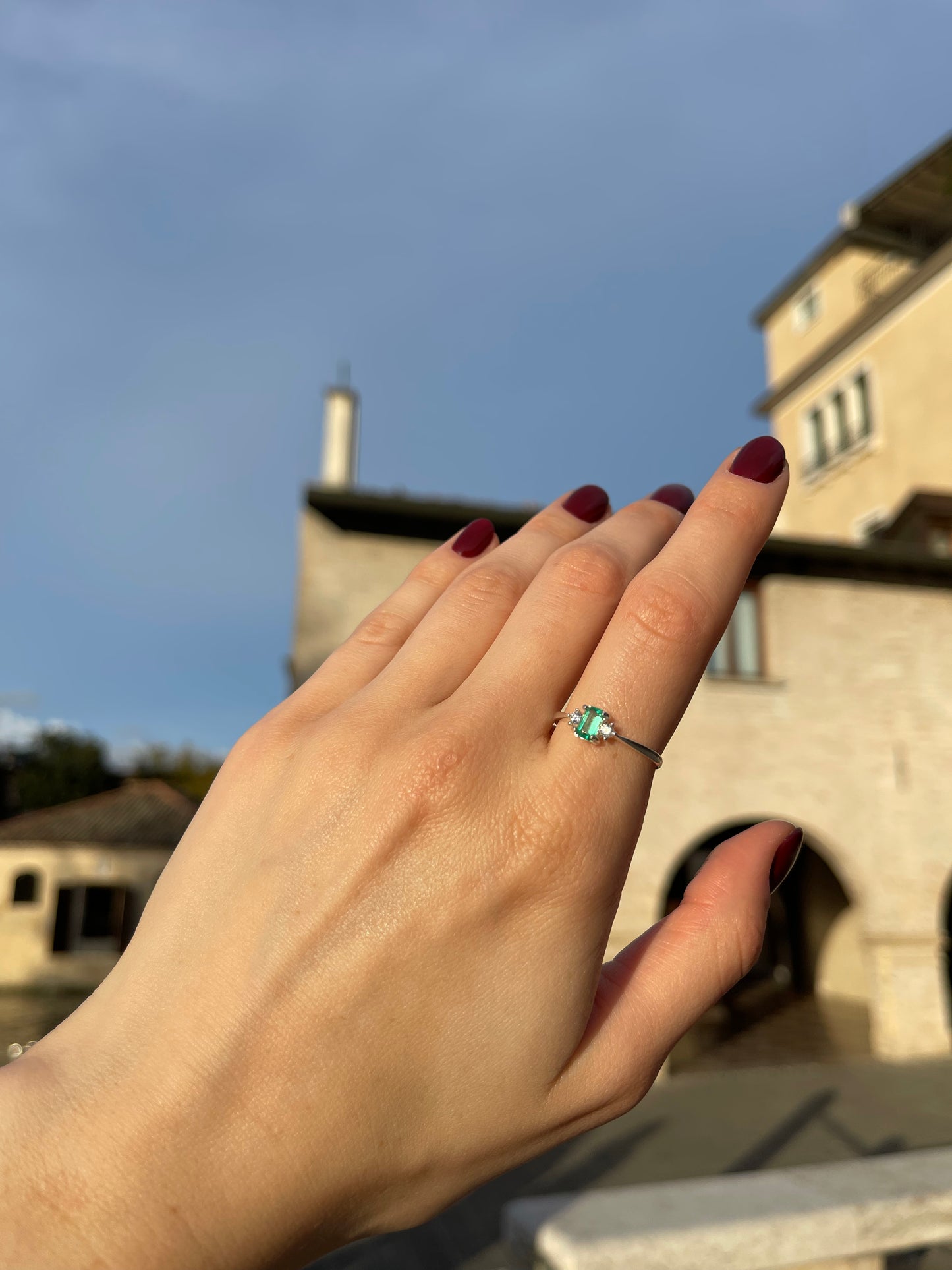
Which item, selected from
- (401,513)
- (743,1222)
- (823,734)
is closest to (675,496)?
(743,1222)

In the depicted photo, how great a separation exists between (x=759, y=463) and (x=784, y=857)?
0.68 metres

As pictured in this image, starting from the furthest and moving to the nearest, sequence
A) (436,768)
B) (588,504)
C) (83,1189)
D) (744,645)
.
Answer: (744,645) < (588,504) < (436,768) < (83,1189)

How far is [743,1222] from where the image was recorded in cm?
294

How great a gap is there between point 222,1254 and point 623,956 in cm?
66

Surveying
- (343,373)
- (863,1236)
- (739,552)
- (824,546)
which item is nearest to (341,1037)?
(739,552)

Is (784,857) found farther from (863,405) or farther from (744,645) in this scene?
(863,405)

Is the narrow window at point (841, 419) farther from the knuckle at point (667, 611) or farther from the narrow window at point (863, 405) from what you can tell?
the knuckle at point (667, 611)

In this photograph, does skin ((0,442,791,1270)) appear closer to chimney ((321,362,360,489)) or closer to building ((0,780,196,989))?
chimney ((321,362,360,489))

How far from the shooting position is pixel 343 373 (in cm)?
1384

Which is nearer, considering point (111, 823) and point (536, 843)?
point (536, 843)

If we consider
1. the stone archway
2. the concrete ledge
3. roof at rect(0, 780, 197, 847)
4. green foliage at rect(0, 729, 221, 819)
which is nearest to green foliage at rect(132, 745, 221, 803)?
green foliage at rect(0, 729, 221, 819)

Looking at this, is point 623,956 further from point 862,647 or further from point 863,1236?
point 862,647

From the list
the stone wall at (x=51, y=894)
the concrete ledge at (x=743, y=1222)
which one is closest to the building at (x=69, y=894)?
the stone wall at (x=51, y=894)

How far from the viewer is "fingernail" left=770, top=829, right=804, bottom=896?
1360 millimetres
